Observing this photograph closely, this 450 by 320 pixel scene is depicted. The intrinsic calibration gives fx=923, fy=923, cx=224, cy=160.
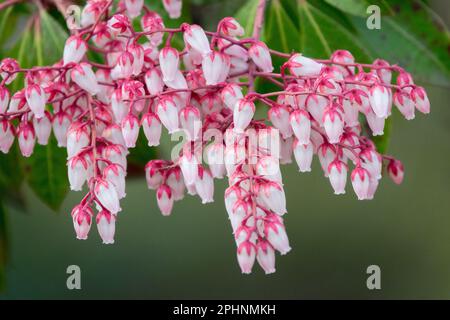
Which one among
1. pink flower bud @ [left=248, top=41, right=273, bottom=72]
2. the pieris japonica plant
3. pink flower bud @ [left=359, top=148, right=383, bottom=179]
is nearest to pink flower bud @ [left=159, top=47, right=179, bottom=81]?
the pieris japonica plant

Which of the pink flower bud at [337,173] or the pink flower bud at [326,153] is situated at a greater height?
the pink flower bud at [326,153]

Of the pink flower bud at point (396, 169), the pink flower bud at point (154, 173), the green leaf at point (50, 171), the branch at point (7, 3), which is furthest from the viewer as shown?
the green leaf at point (50, 171)

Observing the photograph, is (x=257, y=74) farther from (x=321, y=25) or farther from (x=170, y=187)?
(x=321, y=25)

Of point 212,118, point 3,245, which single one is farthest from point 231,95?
point 3,245

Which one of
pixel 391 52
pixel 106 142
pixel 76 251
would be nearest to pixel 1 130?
pixel 106 142

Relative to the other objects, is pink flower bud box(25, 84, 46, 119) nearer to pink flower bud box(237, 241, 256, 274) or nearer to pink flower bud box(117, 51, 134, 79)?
pink flower bud box(117, 51, 134, 79)

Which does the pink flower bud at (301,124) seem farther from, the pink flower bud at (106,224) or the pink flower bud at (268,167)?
the pink flower bud at (106,224)

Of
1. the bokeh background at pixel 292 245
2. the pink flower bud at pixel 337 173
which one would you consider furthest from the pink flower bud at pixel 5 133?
the bokeh background at pixel 292 245
